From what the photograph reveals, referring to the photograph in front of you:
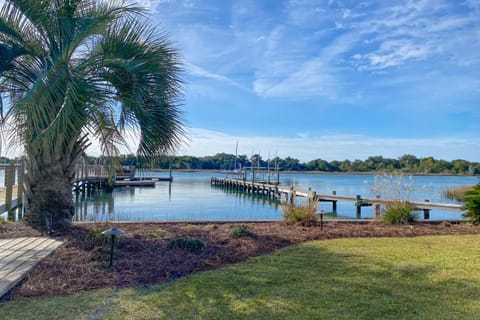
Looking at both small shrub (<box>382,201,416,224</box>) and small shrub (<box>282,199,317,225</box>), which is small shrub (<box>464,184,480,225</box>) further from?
small shrub (<box>282,199,317,225</box>)

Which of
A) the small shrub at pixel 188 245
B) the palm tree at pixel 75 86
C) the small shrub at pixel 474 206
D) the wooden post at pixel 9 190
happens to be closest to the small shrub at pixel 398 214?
the small shrub at pixel 474 206

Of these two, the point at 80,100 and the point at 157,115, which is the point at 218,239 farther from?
the point at 80,100

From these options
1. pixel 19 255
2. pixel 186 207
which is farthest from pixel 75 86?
pixel 186 207

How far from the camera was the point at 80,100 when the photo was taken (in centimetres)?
430

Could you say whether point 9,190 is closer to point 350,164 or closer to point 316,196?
point 316,196

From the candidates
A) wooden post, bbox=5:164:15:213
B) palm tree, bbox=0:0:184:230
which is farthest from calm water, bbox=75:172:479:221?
palm tree, bbox=0:0:184:230

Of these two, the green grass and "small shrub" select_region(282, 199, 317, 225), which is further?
"small shrub" select_region(282, 199, 317, 225)

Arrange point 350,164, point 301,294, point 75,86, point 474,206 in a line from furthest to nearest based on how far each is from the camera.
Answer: point 350,164, point 474,206, point 75,86, point 301,294

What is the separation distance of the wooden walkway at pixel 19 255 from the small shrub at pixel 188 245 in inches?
64.2

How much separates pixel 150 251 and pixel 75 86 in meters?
2.39

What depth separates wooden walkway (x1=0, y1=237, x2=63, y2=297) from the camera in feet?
11.6

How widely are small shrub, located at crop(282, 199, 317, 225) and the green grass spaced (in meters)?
2.87

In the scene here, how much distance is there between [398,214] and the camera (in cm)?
845

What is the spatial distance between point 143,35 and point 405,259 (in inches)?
202
